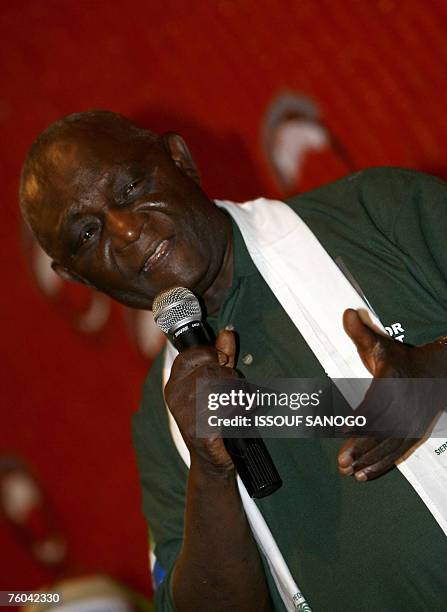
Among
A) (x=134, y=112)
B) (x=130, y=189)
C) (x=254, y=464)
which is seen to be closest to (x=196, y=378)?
(x=254, y=464)

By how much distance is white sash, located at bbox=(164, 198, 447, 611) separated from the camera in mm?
1021

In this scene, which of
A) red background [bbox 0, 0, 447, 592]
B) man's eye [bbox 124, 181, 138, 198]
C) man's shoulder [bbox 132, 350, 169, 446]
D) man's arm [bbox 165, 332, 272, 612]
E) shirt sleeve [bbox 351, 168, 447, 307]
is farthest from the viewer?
red background [bbox 0, 0, 447, 592]

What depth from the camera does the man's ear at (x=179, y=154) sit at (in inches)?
54.6

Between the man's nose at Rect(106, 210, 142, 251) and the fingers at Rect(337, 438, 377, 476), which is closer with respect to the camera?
the fingers at Rect(337, 438, 377, 476)

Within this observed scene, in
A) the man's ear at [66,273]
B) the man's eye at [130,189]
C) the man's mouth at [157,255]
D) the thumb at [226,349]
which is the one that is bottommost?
the thumb at [226,349]

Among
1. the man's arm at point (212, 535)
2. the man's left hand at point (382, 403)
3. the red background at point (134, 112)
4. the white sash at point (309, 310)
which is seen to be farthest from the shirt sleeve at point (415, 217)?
the red background at point (134, 112)

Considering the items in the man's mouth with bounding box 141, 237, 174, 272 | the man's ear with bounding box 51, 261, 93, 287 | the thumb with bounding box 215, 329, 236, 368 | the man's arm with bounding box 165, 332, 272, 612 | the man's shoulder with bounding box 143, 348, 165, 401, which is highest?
the man's ear with bounding box 51, 261, 93, 287

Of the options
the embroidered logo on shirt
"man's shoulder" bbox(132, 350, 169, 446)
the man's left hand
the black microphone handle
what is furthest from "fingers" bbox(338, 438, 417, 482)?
"man's shoulder" bbox(132, 350, 169, 446)

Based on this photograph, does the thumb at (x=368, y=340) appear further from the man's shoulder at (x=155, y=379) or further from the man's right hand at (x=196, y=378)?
the man's shoulder at (x=155, y=379)

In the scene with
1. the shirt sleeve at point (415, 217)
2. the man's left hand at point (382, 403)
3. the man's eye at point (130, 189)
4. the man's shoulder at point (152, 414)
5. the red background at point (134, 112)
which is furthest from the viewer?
the red background at point (134, 112)

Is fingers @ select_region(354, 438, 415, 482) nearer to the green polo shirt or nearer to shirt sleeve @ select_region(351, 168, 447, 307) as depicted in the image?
the green polo shirt

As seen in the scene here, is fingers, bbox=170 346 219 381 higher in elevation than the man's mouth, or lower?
lower

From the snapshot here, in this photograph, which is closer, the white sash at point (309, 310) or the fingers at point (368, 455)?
the fingers at point (368, 455)

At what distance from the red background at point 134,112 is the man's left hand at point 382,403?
3.34ft
